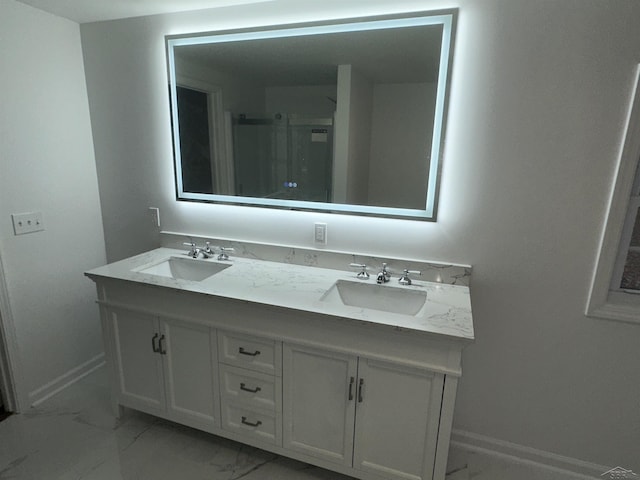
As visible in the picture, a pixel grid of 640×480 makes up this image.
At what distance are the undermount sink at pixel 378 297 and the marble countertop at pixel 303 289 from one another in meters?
0.03

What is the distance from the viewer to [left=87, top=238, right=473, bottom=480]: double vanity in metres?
1.42

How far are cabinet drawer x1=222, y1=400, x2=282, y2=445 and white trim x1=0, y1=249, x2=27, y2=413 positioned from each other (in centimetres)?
132

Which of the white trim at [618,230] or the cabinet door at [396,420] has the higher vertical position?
the white trim at [618,230]

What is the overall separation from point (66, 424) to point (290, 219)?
173 centimetres

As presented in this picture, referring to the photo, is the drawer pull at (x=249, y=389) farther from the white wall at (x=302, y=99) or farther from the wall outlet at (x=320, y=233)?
the white wall at (x=302, y=99)

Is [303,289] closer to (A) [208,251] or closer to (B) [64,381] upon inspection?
(A) [208,251]

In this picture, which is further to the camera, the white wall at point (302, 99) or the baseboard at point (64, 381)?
the baseboard at point (64, 381)

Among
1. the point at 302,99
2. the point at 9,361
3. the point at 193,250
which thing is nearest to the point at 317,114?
the point at 302,99

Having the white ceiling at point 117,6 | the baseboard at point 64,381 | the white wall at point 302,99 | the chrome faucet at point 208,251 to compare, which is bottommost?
the baseboard at point 64,381

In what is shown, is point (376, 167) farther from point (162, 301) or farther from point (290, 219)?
point (162, 301)

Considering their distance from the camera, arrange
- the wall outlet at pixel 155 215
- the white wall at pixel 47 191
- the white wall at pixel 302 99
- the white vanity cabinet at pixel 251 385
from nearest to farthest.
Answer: the white vanity cabinet at pixel 251 385
the white wall at pixel 302 99
the white wall at pixel 47 191
the wall outlet at pixel 155 215

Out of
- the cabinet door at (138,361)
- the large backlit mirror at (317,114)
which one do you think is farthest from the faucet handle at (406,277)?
the cabinet door at (138,361)

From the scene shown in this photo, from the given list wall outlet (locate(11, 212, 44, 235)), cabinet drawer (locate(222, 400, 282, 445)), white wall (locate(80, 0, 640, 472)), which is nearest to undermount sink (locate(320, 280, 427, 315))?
white wall (locate(80, 0, 640, 472))

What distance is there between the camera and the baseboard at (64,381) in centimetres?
219
